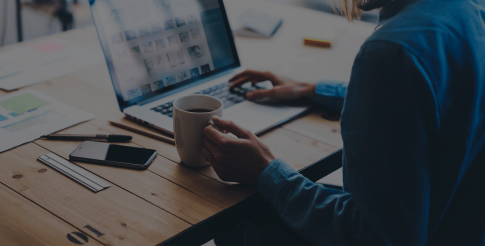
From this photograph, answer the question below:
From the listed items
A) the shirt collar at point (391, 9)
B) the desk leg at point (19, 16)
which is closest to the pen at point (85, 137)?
the shirt collar at point (391, 9)

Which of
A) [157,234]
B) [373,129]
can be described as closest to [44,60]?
[157,234]

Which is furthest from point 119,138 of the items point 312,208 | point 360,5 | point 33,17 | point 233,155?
point 33,17

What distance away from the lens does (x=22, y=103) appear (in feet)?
3.48

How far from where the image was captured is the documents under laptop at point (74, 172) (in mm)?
751

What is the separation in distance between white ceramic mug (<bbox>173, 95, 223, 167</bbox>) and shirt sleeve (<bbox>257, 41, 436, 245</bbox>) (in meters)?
0.28

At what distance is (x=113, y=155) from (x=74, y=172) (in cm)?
9

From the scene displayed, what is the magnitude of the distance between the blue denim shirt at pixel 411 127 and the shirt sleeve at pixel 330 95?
1.24 feet

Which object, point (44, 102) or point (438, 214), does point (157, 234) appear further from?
point (44, 102)

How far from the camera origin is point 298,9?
6.70ft

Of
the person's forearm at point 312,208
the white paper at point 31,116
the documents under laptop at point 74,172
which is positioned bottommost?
the person's forearm at point 312,208

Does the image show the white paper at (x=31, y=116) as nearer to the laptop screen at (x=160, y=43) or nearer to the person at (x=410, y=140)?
the laptop screen at (x=160, y=43)

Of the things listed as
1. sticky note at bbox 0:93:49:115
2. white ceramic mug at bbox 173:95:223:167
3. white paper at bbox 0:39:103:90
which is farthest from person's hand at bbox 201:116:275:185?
white paper at bbox 0:39:103:90

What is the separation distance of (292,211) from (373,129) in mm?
237

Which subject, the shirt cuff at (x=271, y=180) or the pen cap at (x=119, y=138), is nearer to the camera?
the shirt cuff at (x=271, y=180)
